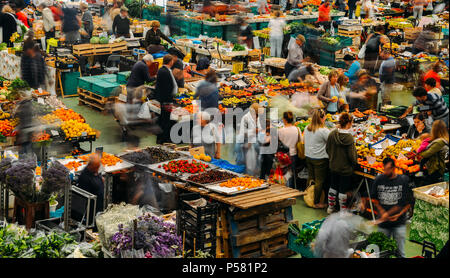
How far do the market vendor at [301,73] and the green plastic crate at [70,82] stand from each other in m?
4.92

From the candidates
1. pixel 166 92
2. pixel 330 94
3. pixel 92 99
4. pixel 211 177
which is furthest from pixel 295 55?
pixel 211 177

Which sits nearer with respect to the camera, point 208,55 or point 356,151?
point 356,151

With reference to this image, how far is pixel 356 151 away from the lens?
349 inches

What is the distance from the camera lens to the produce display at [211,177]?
26.1 feet

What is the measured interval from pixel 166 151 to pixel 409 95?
8.15 m

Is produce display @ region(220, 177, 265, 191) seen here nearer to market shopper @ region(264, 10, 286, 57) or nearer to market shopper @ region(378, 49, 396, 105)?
market shopper @ region(378, 49, 396, 105)

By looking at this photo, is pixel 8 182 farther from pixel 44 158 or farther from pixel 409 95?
pixel 409 95

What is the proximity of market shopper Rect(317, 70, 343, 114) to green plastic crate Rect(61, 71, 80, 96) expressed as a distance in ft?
19.9

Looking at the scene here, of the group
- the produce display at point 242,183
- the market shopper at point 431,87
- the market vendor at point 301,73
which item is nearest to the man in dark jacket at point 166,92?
the market vendor at point 301,73

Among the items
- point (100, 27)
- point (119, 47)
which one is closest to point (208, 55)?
point (119, 47)

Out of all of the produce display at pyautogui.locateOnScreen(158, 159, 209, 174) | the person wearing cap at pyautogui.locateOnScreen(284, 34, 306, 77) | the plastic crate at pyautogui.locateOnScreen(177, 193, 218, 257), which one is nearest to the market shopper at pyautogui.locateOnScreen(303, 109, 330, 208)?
the produce display at pyautogui.locateOnScreen(158, 159, 209, 174)

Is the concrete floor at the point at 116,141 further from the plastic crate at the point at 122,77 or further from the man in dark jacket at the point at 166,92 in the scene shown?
the plastic crate at the point at 122,77

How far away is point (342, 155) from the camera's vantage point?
8.73 m

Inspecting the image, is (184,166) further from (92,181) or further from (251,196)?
(92,181)
